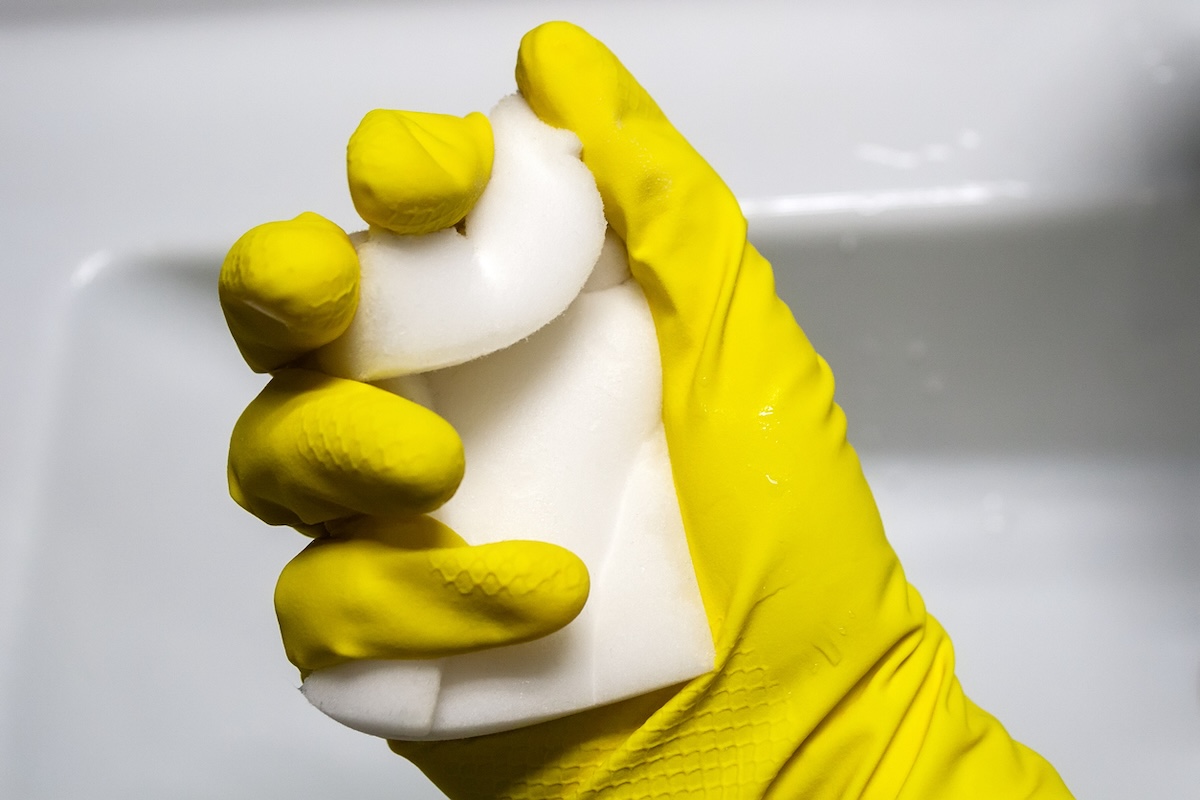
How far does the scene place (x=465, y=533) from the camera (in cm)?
40

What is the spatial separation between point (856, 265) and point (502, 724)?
0.49 m

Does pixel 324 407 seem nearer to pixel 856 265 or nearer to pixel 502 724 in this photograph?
pixel 502 724

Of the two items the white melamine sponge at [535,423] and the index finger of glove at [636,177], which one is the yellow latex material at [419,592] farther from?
the index finger of glove at [636,177]

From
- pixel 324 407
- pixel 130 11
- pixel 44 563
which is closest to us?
pixel 324 407

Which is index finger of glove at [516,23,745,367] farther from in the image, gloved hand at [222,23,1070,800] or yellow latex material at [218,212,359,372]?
yellow latex material at [218,212,359,372]

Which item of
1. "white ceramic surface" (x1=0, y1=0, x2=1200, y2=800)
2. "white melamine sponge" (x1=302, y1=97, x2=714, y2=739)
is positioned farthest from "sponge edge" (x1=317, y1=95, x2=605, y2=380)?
"white ceramic surface" (x1=0, y1=0, x2=1200, y2=800)

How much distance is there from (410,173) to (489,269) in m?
0.06

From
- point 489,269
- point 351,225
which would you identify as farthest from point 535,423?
point 351,225

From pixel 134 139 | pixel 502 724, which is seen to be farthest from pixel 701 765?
pixel 134 139

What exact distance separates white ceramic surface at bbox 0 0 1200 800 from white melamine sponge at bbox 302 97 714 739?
1.07 feet

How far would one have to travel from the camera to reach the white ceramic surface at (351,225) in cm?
70

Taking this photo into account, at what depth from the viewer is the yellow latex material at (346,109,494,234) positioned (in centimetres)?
33

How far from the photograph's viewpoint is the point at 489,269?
379mm

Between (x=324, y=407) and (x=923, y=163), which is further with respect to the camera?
(x=923, y=163)
